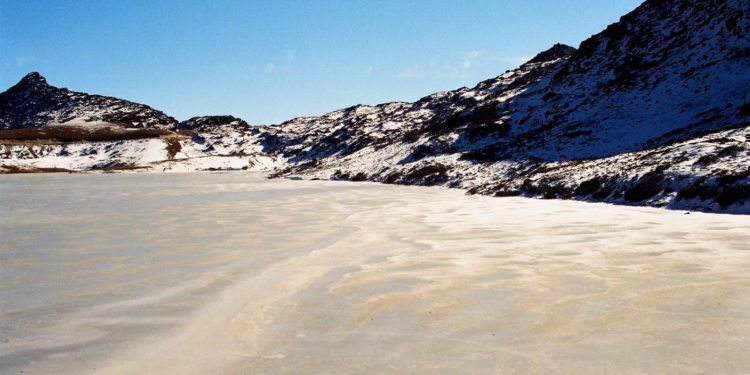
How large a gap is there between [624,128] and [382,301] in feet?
118

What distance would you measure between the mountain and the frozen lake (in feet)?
27.7

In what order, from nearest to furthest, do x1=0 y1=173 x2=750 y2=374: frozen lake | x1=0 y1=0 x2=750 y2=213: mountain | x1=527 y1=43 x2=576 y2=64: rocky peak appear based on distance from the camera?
x1=0 y1=173 x2=750 y2=374: frozen lake → x1=0 y1=0 x2=750 y2=213: mountain → x1=527 y1=43 x2=576 y2=64: rocky peak

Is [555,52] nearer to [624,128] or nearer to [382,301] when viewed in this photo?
[624,128]

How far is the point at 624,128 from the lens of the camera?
119 ft

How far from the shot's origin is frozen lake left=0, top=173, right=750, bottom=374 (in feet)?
13.4

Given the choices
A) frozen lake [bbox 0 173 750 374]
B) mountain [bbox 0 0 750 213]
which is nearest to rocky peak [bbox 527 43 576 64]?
mountain [bbox 0 0 750 213]

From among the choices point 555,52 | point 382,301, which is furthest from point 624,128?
point 555,52

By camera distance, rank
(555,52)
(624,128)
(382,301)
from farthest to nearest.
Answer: (555,52) → (624,128) → (382,301)

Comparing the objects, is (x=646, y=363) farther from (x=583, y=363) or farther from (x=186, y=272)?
(x=186, y=272)

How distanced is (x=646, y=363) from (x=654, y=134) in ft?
108

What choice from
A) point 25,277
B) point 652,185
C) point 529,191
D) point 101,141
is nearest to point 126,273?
point 25,277

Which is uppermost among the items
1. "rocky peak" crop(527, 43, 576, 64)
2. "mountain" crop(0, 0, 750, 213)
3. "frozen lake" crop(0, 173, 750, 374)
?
"rocky peak" crop(527, 43, 576, 64)

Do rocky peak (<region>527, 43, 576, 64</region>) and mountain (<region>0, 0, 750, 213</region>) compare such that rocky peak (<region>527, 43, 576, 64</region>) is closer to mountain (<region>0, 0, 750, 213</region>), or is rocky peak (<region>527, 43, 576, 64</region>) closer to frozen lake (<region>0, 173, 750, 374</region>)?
mountain (<region>0, 0, 750, 213</region>)

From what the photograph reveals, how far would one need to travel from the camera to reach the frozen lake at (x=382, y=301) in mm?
4082
